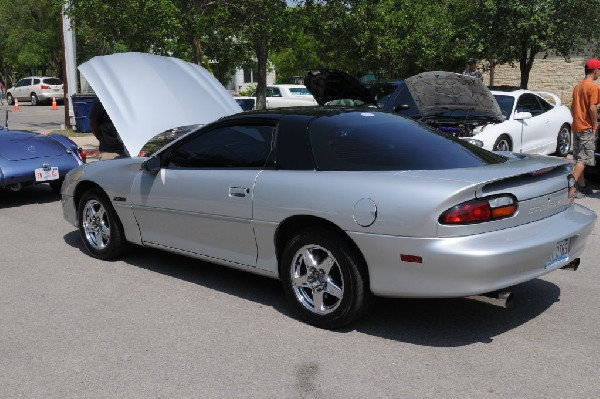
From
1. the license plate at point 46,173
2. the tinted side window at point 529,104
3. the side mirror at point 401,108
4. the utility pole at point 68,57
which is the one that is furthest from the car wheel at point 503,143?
the utility pole at point 68,57

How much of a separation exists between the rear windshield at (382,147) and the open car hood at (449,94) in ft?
17.4

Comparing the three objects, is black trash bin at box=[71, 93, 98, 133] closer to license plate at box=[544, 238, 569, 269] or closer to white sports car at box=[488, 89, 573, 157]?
white sports car at box=[488, 89, 573, 157]

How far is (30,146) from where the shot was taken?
9.43m

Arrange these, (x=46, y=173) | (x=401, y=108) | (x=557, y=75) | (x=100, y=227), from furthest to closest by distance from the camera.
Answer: (x=557, y=75)
(x=401, y=108)
(x=46, y=173)
(x=100, y=227)

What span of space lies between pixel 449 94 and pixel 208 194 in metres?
6.25

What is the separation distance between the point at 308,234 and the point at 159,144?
3862 mm

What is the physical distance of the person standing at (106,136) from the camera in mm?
9711

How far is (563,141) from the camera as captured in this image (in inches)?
505

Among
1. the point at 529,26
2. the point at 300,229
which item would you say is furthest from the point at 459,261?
the point at 529,26

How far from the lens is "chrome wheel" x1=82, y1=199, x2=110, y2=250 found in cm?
641

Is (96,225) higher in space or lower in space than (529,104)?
lower

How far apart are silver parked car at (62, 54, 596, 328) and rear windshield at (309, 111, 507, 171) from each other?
11mm

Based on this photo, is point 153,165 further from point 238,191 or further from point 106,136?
point 106,136

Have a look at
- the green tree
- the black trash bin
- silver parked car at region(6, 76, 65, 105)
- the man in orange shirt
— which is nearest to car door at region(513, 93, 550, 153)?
the man in orange shirt
